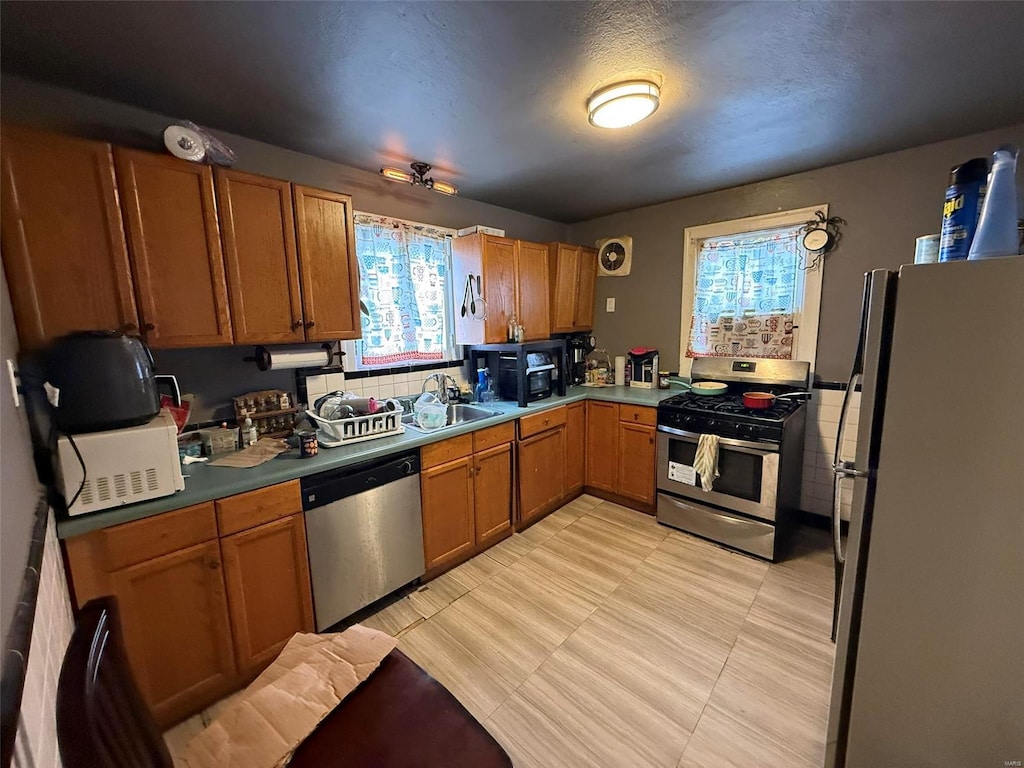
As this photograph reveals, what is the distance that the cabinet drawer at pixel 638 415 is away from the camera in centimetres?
298

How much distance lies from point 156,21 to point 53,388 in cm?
119

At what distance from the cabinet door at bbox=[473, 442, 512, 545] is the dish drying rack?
1.88 ft

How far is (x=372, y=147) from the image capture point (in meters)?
2.21

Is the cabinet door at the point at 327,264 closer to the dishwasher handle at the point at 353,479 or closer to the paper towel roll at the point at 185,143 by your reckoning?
the paper towel roll at the point at 185,143

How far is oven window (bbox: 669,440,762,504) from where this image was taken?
2.51 m

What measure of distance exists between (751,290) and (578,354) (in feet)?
4.85

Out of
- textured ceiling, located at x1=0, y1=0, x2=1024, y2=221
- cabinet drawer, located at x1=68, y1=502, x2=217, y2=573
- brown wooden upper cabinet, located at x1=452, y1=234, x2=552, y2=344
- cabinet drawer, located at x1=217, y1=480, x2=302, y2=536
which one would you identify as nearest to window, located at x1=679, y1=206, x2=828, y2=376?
textured ceiling, located at x1=0, y1=0, x2=1024, y2=221

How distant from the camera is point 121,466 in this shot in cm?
136

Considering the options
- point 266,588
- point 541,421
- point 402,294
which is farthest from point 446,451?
point 402,294

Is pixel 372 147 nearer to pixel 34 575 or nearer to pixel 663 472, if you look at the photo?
pixel 34 575

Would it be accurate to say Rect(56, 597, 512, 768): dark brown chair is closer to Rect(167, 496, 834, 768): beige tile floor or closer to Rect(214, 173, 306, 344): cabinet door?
Rect(167, 496, 834, 768): beige tile floor

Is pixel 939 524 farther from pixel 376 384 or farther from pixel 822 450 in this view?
pixel 376 384

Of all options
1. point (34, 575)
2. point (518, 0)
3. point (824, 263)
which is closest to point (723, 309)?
point (824, 263)

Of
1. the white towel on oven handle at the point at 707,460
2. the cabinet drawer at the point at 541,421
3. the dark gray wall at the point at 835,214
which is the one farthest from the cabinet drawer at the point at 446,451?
the dark gray wall at the point at 835,214
